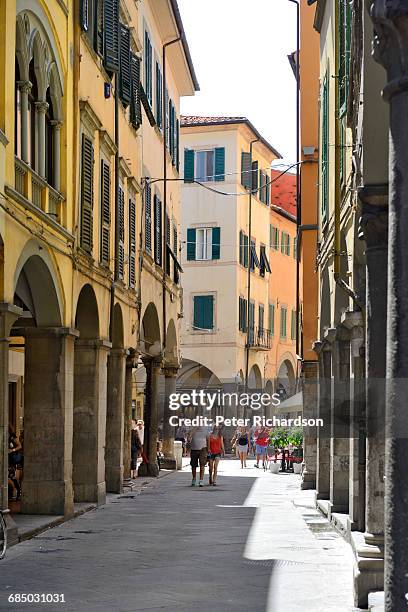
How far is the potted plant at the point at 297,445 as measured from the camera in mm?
34875

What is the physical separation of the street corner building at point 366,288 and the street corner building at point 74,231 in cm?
397

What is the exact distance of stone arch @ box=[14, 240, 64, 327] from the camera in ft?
57.0

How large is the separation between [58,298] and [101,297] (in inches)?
159

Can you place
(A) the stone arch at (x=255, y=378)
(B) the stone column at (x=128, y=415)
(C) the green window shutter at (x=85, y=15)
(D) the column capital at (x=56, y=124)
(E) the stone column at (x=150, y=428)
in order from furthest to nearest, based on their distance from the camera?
(A) the stone arch at (x=255, y=378) < (E) the stone column at (x=150, y=428) < (B) the stone column at (x=128, y=415) < (C) the green window shutter at (x=85, y=15) < (D) the column capital at (x=56, y=124)

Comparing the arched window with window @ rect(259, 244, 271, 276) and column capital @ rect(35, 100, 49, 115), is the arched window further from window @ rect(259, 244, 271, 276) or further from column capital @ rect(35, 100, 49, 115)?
window @ rect(259, 244, 271, 276)

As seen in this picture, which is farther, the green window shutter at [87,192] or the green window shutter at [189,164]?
the green window shutter at [189,164]

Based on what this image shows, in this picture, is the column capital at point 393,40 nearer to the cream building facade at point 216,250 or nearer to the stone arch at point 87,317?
the stone arch at point 87,317

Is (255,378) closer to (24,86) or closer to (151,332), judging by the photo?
(151,332)

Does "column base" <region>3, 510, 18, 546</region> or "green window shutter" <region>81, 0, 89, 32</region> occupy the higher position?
"green window shutter" <region>81, 0, 89, 32</region>

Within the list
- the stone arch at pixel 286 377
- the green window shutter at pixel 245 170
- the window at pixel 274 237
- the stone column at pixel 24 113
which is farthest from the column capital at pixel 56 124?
the stone arch at pixel 286 377

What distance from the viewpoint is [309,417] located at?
27.2 m

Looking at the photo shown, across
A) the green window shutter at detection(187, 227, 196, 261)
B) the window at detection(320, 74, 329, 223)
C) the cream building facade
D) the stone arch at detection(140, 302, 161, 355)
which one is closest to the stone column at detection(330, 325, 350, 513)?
the window at detection(320, 74, 329, 223)

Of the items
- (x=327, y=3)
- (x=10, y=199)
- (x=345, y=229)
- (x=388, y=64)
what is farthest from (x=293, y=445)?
(x=388, y=64)

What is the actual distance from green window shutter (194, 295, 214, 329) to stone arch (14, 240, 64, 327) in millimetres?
35504
